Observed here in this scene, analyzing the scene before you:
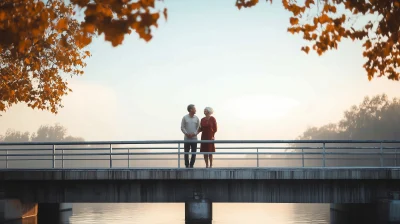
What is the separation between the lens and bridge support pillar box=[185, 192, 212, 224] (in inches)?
821

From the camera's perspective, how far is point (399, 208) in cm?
2059

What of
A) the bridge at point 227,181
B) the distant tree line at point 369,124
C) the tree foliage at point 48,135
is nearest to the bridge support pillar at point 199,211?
the bridge at point 227,181

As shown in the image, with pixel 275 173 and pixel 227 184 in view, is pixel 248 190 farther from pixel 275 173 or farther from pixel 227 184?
pixel 275 173

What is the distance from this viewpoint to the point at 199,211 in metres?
21.0

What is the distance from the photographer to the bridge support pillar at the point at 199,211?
68.4 feet

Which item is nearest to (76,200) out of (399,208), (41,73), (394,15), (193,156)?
(193,156)

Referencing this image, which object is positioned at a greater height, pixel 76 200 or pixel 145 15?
pixel 145 15

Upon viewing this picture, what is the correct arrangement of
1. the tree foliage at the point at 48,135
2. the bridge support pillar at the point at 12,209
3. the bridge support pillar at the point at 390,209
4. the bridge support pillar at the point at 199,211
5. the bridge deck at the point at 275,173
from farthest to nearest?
the tree foliage at the point at 48,135 < the bridge support pillar at the point at 12,209 < the bridge deck at the point at 275,173 < the bridge support pillar at the point at 199,211 < the bridge support pillar at the point at 390,209

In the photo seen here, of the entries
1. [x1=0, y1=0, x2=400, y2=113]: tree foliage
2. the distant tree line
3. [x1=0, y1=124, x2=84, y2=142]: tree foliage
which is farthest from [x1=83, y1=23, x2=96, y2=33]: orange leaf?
[x1=0, y1=124, x2=84, y2=142]: tree foliage

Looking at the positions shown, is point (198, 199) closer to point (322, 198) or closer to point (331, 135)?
point (322, 198)

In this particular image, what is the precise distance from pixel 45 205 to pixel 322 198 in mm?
11864

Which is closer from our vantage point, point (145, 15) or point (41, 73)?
point (145, 15)

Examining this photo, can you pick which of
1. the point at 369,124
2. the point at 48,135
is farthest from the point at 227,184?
the point at 48,135

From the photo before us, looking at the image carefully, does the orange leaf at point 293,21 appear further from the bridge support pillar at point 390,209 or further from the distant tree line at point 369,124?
the distant tree line at point 369,124
